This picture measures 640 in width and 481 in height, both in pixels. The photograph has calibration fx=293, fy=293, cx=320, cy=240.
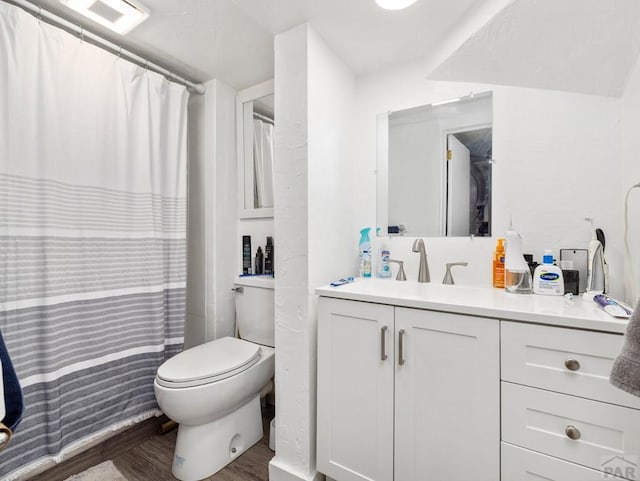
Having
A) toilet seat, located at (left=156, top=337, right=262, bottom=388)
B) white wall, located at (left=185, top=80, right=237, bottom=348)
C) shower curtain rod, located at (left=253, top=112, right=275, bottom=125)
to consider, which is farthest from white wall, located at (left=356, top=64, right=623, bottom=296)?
white wall, located at (left=185, top=80, right=237, bottom=348)

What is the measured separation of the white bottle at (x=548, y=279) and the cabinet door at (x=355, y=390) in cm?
60

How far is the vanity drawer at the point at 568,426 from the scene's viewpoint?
79cm

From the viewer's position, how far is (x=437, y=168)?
5.00ft

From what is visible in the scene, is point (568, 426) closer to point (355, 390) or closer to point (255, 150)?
point (355, 390)

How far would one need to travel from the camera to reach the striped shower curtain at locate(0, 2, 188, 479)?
48.1 inches

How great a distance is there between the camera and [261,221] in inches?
78.5

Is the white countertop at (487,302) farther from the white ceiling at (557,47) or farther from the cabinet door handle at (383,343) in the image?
the white ceiling at (557,47)

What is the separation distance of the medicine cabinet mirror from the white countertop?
936mm

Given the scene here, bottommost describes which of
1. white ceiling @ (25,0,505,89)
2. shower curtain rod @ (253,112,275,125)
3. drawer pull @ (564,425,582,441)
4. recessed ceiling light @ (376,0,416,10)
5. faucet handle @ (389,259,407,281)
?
drawer pull @ (564,425,582,441)

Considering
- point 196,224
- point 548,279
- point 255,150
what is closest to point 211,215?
point 196,224

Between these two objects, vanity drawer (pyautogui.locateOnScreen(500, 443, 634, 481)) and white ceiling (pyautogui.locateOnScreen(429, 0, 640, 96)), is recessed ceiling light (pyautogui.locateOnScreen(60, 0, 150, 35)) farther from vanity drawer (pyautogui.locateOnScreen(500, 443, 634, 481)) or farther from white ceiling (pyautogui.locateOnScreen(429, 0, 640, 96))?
vanity drawer (pyautogui.locateOnScreen(500, 443, 634, 481))

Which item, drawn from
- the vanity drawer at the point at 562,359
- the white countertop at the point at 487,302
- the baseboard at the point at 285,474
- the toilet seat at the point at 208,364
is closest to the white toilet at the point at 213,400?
the toilet seat at the point at 208,364

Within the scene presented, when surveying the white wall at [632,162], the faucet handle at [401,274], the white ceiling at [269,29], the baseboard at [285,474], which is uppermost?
the white ceiling at [269,29]

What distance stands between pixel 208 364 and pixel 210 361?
0.12ft
